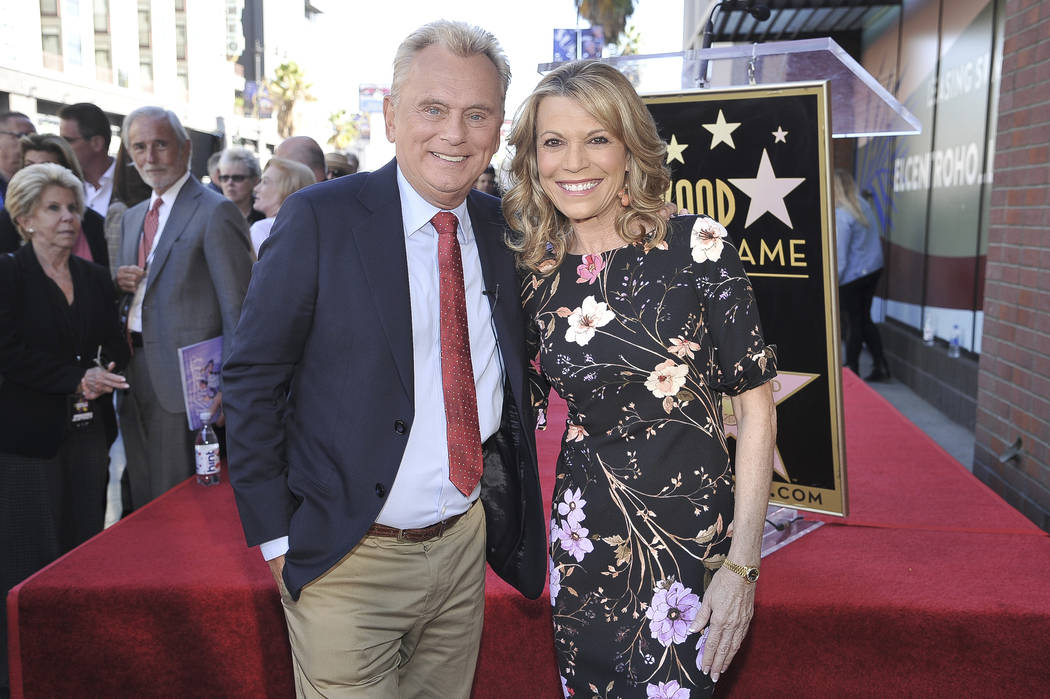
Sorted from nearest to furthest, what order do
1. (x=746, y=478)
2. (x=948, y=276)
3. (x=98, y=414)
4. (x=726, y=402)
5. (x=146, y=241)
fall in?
(x=746, y=478) < (x=726, y=402) < (x=98, y=414) < (x=146, y=241) < (x=948, y=276)

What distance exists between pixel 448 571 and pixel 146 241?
2.57m

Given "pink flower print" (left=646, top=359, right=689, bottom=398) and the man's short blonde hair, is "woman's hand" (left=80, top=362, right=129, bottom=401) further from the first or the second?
"pink flower print" (left=646, top=359, right=689, bottom=398)

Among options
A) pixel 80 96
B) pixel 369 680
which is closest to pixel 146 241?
pixel 369 680

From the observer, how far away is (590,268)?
182 cm

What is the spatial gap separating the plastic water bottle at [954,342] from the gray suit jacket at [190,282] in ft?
19.3

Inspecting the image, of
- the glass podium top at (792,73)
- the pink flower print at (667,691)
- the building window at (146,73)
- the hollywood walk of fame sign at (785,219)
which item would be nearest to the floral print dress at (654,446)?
the pink flower print at (667,691)

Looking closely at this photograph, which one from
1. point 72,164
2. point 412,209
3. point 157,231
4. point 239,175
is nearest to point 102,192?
point 72,164

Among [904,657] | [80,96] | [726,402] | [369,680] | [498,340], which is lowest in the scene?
[904,657]

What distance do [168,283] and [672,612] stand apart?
8.54 ft

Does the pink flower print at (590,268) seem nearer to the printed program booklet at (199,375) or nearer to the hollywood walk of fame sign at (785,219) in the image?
the hollywood walk of fame sign at (785,219)

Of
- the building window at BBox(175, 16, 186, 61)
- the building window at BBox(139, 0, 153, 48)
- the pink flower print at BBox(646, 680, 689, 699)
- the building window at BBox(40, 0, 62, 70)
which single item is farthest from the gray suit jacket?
the building window at BBox(175, 16, 186, 61)

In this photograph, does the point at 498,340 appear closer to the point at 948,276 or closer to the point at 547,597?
the point at 547,597

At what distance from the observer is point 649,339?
1727 millimetres

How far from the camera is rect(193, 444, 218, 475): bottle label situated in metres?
3.56
